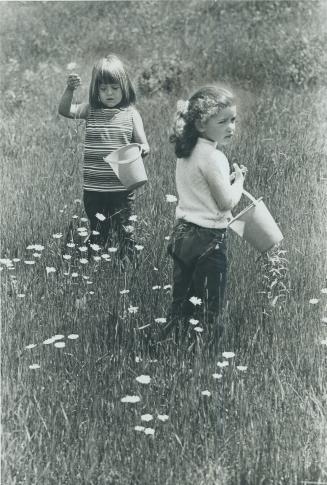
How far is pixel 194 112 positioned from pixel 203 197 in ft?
1.13

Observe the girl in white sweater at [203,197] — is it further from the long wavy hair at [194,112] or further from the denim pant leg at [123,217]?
the denim pant leg at [123,217]

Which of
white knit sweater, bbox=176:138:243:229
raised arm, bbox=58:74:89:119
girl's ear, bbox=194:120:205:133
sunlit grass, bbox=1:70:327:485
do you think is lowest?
sunlit grass, bbox=1:70:327:485

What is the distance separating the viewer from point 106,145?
3748mm

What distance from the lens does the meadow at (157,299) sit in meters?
2.26

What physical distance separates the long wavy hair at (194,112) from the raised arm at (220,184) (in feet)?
0.41

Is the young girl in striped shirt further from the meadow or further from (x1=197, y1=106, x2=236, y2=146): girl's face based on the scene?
(x1=197, y1=106, x2=236, y2=146): girl's face

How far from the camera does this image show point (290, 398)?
246 centimetres

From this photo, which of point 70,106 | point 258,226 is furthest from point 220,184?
point 70,106

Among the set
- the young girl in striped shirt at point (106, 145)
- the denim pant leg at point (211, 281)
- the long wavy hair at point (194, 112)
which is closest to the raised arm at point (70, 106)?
the young girl in striped shirt at point (106, 145)

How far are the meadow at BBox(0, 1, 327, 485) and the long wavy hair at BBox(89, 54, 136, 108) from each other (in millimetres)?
592

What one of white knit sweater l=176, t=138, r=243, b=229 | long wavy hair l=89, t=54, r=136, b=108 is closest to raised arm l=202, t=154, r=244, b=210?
white knit sweater l=176, t=138, r=243, b=229

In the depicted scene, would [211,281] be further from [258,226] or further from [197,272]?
[258,226]

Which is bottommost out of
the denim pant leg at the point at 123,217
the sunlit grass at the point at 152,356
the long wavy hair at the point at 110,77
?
the sunlit grass at the point at 152,356

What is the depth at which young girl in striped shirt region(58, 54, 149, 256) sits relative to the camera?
12.2 ft
